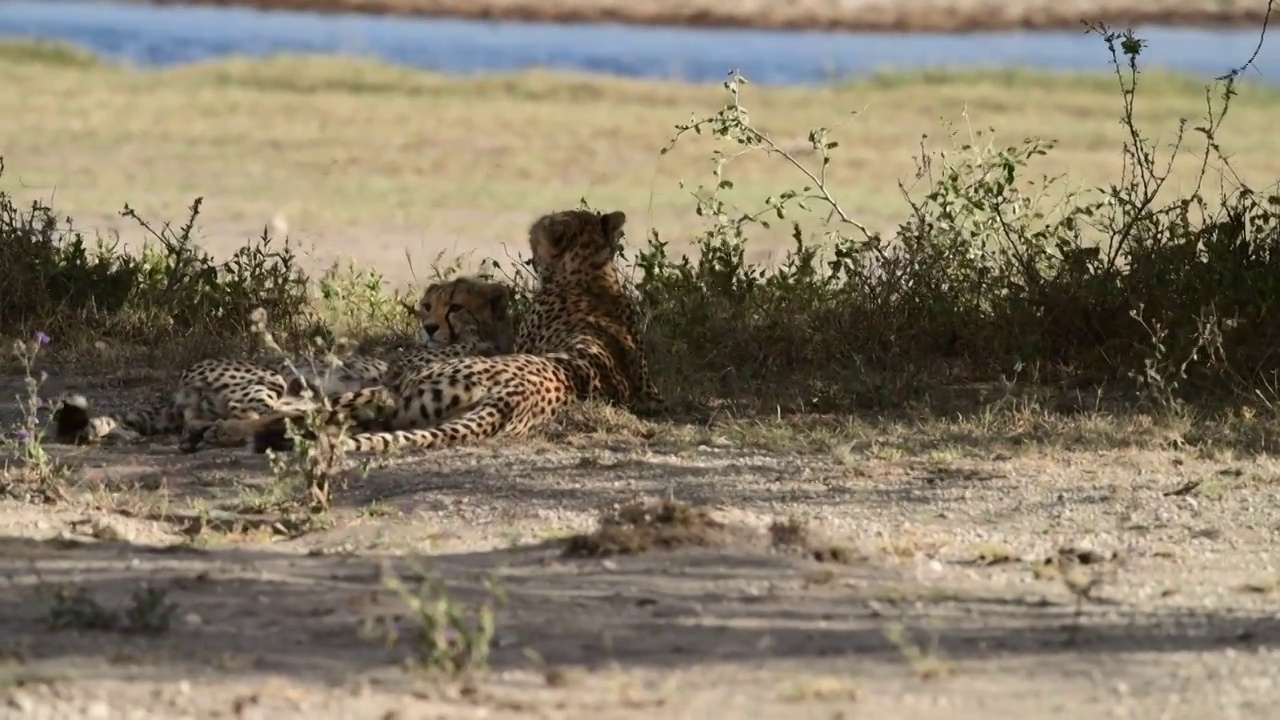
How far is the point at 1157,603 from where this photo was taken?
4422 mm

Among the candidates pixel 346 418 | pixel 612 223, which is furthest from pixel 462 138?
pixel 346 418

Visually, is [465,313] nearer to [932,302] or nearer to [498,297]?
[498,297]

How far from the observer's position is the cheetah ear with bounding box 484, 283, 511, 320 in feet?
24.5

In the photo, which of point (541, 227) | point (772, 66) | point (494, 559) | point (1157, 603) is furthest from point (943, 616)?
point (772, 66)

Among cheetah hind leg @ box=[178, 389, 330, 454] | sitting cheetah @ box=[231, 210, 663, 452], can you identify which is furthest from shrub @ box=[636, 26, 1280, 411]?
cheetah hind leg @ box=[178, 389, 330, 454]

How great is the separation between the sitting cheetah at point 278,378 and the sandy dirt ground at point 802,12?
2935 cm

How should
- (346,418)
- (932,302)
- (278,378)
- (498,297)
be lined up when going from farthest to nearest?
(932,302)
(498,297)
(278,378)
(346,418)

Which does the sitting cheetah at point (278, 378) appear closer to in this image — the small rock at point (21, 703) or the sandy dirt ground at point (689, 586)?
the sandy dirt ground at point (689, 586)

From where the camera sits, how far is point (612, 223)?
740cm

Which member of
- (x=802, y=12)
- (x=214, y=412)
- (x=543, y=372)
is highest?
(x=802, y=12)

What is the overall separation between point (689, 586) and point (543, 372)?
2.27 m

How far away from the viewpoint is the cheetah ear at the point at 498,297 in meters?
7.48

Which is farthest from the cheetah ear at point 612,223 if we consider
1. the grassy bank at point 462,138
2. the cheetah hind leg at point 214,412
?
the grassy bank at point 462,138

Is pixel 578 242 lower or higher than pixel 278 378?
higher
